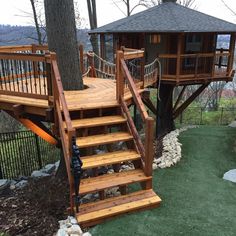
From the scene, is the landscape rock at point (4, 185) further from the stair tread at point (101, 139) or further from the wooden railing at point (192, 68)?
the wooden railing at point (192, 68)

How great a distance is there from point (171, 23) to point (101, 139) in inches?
242

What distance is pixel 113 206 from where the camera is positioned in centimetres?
498

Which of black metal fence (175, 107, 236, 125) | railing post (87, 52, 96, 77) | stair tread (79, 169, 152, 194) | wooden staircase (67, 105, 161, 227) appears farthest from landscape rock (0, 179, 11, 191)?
black metal fence (175, 107, 236, 125)

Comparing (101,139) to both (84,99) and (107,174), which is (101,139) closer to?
(107,174)

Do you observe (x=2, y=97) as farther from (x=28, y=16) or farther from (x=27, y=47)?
(x=28, y=16)

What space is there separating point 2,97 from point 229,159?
667cm

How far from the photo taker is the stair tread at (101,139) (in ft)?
17.5

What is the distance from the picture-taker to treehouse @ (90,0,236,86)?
389 inches

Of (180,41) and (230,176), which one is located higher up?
(180,41)

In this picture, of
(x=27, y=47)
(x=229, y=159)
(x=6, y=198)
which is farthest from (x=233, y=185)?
(x=27, y=47)

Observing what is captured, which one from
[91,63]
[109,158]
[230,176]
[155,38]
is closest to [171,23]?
[155,38]

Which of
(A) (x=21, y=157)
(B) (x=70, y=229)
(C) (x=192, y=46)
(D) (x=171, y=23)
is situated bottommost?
(A) (x=21, y=157)

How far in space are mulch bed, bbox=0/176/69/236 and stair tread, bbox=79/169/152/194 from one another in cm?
93

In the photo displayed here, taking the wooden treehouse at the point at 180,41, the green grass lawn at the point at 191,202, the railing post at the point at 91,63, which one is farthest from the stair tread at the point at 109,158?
the wooden treehouse at the point at 180,41
